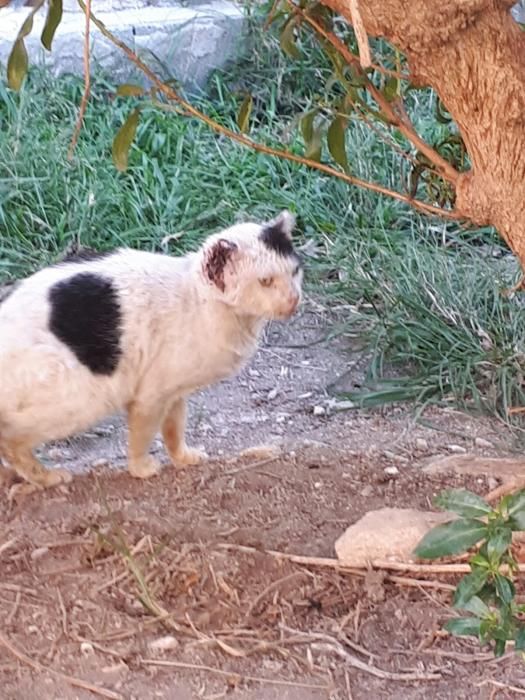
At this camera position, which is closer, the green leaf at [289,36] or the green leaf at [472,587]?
the green leaf at [472,587]

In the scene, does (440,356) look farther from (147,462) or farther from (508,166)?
(508,166)

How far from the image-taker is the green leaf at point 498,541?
149 centimetres

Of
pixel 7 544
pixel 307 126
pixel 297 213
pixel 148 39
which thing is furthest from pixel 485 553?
pixel 148 39

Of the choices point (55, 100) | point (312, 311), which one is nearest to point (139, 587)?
point (312, 311)

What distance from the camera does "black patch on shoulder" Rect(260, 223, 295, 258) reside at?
303cm

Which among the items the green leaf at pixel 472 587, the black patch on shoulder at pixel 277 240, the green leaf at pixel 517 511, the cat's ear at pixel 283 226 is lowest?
the black patch on shoulder at pixel 277 240

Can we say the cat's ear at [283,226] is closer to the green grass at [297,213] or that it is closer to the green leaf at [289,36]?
the green leaf at [289,36]

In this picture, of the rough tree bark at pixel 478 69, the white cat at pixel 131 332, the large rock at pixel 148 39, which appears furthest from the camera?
the large rock at pixel 148 39

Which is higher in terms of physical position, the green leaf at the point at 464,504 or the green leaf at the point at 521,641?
the green leaf at the point at 464,504

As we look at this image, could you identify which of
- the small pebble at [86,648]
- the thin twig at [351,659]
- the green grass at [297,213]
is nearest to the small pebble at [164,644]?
the small pebble at [86,648]

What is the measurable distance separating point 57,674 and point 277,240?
1.34 metres

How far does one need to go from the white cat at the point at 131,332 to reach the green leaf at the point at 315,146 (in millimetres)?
582

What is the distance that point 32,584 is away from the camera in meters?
2.50

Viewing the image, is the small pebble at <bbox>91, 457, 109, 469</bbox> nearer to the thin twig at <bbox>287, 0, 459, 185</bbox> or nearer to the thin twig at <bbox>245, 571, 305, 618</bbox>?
A: the thin twig at <bbox>245, 571, 305, 618</bbox>
